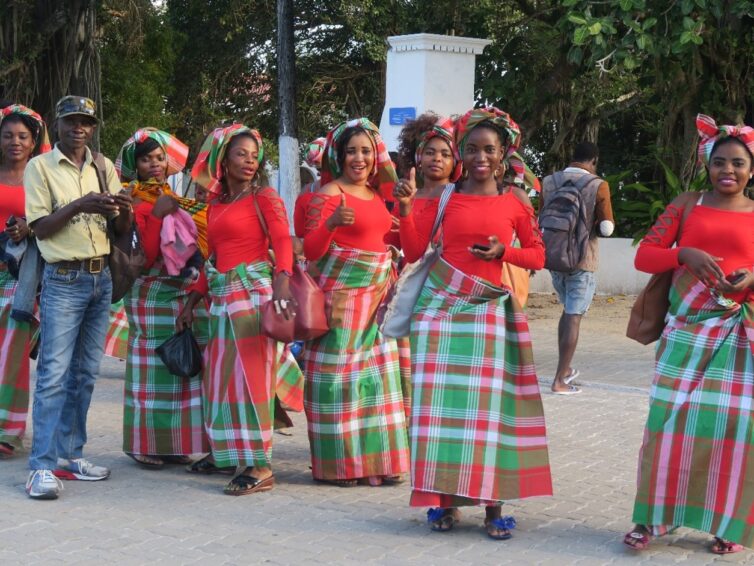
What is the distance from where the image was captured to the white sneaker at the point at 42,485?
6305 millimetres

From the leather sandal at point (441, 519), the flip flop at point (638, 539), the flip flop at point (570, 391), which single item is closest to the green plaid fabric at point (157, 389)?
the leather sandal at point (441, 519)

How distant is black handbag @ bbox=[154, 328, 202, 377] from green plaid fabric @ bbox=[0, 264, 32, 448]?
112cm

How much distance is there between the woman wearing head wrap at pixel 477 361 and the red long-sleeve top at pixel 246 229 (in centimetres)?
92

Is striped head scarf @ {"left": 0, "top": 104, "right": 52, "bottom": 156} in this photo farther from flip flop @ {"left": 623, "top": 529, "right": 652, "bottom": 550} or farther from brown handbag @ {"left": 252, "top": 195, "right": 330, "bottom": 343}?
flip flop @ {"left": 623, "top": 529, "right": 652, "bottom": 550}

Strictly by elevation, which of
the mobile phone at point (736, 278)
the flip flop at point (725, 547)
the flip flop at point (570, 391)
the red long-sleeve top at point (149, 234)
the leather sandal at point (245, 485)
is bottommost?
the flip flop at point (570, 391)

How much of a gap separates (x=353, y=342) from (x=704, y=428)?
207cm

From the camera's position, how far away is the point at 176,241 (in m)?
7.09

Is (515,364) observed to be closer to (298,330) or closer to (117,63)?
(298,330)

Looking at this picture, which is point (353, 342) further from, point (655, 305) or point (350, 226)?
point (655, 305)

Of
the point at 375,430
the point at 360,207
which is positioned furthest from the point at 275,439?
the point at 360,207

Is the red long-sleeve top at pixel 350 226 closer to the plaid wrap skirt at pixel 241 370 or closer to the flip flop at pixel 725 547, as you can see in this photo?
the plaid wrap skirt at pixel 241 370

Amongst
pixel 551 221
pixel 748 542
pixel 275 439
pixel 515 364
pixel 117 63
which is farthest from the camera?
pixel 117 63

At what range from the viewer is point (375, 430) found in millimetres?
6695

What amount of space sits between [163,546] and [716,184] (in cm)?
294
